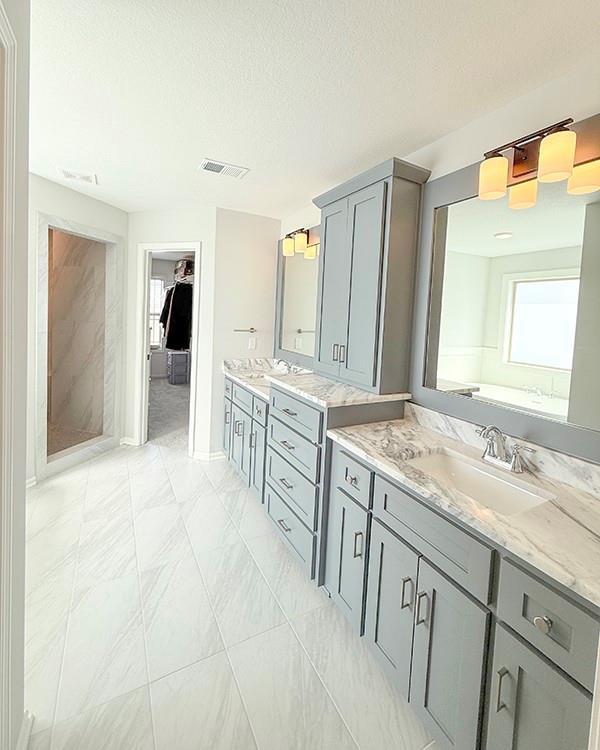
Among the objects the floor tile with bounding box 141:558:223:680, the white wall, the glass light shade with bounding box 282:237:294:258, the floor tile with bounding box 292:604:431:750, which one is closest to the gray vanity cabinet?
the glass light shade with bounding box 282:237:294:258

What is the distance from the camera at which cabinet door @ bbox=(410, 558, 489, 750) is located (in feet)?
3.69

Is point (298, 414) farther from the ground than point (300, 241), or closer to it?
closer to it

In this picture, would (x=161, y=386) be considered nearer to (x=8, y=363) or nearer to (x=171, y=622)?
(x=171, y=622)

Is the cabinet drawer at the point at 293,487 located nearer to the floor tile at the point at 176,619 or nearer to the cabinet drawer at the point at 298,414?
the cabinet drawer at the point at 298,414

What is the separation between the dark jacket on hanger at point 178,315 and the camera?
20.5ft

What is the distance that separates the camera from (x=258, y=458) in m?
2.93

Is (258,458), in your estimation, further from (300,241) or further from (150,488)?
(300,241)

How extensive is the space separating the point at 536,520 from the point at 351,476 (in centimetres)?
78

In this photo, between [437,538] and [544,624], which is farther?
[437,538]

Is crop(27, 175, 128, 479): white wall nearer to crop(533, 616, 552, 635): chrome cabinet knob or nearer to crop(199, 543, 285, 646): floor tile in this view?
crop(199, 543, 285, 646): floor tile

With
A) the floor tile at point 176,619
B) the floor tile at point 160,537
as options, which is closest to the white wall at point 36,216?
the floor tile at point 160,537

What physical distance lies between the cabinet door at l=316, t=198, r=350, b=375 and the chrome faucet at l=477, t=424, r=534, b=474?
105 centimetres

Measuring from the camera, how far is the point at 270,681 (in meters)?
1.55

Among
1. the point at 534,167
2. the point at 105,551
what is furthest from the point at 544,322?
the point at 105,551
